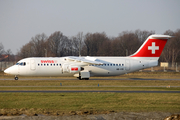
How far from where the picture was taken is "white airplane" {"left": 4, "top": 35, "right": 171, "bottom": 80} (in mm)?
41625

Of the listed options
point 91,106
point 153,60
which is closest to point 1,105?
point 91,106

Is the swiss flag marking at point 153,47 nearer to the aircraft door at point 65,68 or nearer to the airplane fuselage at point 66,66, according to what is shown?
the airplane fuselage at point 66,66

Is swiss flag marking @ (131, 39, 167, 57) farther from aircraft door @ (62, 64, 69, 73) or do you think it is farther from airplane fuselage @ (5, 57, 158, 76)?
aircraft door @ (62, 64, 69, 73)

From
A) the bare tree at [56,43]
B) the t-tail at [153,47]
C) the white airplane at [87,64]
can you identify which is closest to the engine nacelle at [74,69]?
the white airplane at [87,64]

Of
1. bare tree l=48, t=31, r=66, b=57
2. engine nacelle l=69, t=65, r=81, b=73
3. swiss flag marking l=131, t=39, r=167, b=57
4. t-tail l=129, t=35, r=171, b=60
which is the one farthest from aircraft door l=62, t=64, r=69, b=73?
bare tree l=48, t=31, r=66, b=57

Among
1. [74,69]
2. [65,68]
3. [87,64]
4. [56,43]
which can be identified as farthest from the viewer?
[56,43]

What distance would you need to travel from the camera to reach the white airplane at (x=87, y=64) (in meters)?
41.6

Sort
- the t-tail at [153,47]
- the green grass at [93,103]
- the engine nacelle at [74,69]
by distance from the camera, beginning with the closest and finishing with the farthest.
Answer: the green grass at [93,103], the engine nacelle at [74,69], the t-tail at [153,47]

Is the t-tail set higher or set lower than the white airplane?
higher

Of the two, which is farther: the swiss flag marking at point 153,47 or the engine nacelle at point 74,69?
the swiss flag marking at point 153,47

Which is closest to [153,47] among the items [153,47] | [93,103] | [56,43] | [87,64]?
[153,47]

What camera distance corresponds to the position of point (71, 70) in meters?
41.5

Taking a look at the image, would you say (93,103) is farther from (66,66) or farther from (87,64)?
(87,64)

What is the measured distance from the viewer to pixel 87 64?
42250mm
